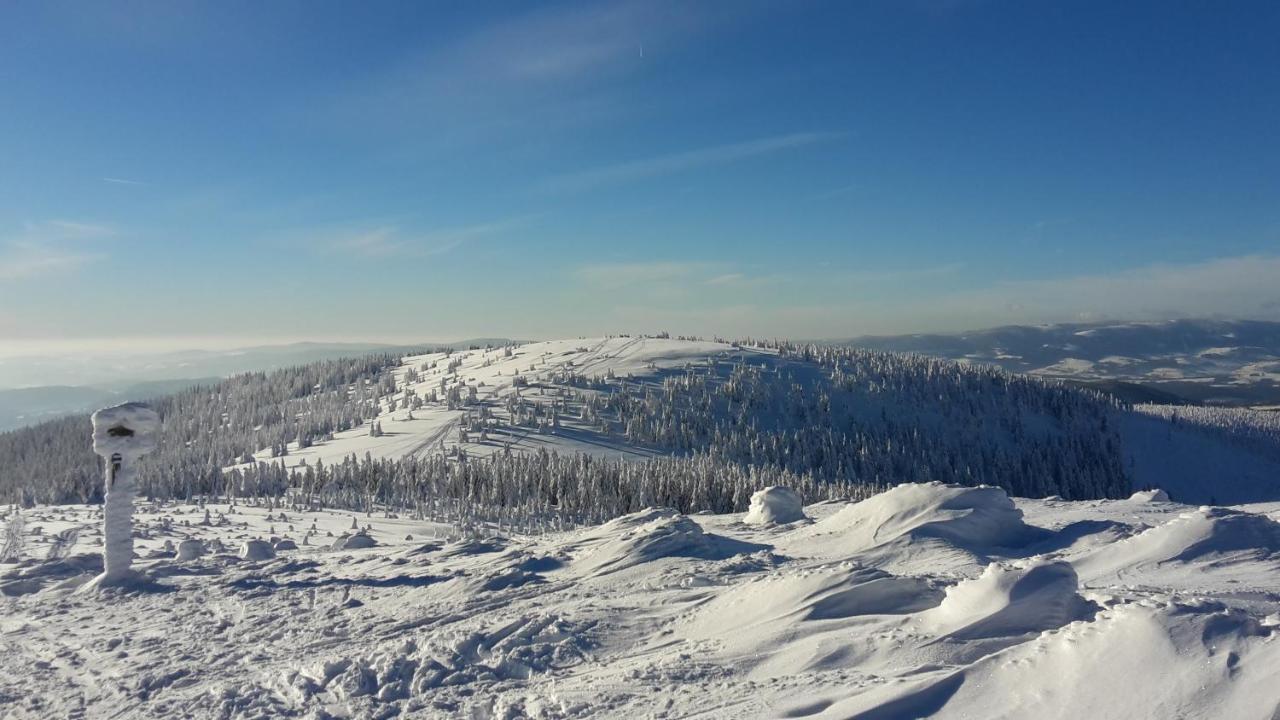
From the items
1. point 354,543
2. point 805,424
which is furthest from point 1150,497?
point 805,424

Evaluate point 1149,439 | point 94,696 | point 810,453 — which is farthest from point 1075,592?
point 1149,439

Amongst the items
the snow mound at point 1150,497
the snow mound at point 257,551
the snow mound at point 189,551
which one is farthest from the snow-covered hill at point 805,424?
the snow mound at point 1150,497

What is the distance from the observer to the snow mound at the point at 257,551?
86.9 ft

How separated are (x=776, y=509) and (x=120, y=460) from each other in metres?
24.8

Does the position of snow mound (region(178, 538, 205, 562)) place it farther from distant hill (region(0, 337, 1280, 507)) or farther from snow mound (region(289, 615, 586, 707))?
distant hill (region(0, 337, 1280, 507))

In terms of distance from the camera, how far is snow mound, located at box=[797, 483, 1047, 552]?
22.1 metres

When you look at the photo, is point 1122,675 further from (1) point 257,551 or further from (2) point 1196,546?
(1) point 257,551

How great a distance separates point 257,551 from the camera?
88.3 feet

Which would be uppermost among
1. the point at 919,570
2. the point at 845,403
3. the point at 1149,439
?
the point at 919,570

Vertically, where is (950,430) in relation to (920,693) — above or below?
below

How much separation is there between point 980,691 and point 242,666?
546 inches

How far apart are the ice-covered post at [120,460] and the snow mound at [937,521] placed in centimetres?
2259

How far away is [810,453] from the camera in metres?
138

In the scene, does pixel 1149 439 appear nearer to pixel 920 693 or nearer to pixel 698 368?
pixel 698 368
